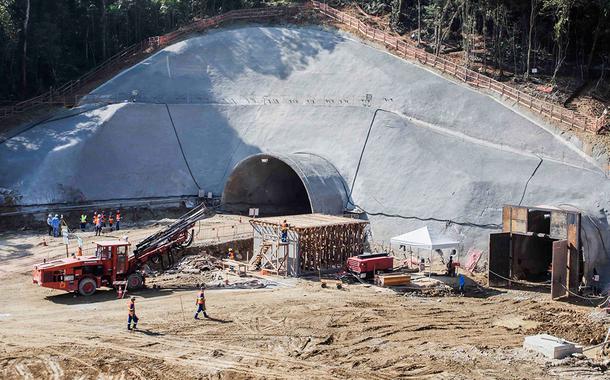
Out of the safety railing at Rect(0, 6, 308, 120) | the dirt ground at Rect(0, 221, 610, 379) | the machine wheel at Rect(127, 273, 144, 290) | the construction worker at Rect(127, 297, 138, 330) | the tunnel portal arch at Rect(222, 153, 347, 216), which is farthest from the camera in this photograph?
the safety railing at Rect(0, 6, 308, 120)

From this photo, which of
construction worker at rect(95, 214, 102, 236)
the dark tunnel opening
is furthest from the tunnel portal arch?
construction worker at rect(95, 214, 102, 236)

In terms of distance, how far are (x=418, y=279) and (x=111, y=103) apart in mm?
24402

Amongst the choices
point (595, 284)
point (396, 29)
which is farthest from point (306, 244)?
point (396, 29)

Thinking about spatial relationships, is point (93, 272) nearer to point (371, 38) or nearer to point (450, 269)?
point (450, 269)

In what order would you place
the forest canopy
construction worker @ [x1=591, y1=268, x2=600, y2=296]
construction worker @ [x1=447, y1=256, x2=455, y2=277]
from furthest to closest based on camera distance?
the forest canopy → construction worker @ [x1=447, y1=256, x2=455, y2=277] → construction worker @ [x1=591, y1=268, x2=600, y2=296]

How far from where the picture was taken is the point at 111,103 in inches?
1854

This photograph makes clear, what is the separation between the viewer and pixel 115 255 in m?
28.5

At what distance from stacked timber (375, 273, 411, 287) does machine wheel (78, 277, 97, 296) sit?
11110 millimetres

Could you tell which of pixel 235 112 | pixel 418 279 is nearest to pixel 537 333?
pixel 418 279

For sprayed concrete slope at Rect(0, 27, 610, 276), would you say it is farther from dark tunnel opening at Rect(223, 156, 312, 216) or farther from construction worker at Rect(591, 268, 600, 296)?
dark tunnel opening at Rect(223, 156, 312, 216)

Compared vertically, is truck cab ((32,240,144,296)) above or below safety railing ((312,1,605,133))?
below

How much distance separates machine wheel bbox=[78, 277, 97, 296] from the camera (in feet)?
91.1

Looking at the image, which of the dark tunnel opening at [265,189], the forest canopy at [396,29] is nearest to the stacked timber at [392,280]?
the dark tunnel opening at [265,189]

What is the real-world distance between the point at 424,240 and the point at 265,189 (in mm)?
14672
